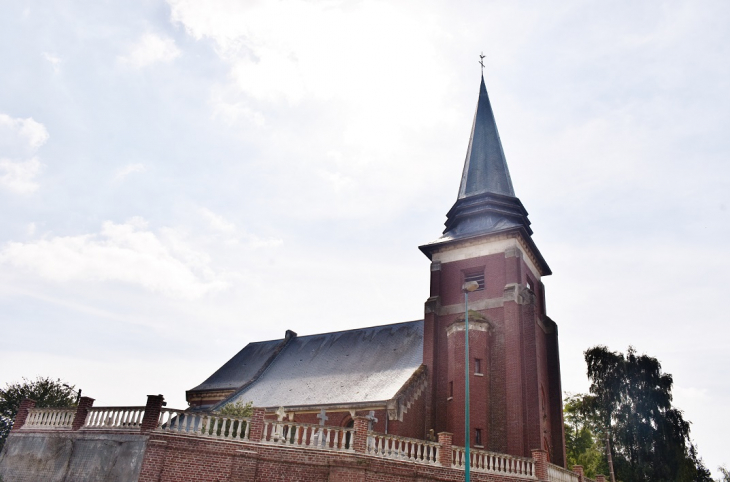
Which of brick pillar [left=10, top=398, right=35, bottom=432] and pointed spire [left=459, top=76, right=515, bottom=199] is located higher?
pointed spire [left=459, top=76, right=515, bottom=199]

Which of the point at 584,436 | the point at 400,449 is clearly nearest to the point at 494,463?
the point at 400,449

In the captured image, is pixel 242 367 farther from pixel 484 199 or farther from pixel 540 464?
pixel 540 464

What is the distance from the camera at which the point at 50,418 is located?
19828 millimetres

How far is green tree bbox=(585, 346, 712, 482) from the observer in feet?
122

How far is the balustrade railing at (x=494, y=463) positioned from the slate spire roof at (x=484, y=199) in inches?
483

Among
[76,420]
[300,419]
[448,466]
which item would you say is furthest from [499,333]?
[76,420]

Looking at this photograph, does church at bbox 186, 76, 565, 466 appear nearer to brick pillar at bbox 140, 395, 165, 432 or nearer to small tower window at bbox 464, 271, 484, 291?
small tower window at bbox 464, 271, 484, 291

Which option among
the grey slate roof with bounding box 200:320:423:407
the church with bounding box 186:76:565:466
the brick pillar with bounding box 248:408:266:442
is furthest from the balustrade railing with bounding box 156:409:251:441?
the grey slate roof with bounding box 200:320:423:407

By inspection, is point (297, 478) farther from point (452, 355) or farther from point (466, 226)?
point (466, 226)

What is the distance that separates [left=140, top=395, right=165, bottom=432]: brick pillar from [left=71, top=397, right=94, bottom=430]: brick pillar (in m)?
3.14

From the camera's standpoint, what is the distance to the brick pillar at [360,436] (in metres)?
18.2

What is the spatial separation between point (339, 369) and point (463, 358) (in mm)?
8894

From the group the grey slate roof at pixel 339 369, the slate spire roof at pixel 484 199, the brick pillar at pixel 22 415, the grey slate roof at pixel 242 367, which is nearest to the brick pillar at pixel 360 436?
the grey slate roof at pixel 339 369

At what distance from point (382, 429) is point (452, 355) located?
5.05 metres
